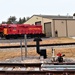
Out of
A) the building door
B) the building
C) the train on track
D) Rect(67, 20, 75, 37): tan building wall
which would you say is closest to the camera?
the train on track

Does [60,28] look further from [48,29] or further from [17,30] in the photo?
[17,30]

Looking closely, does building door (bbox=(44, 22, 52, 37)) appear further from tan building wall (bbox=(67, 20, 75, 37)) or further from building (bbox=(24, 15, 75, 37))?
tan building wall (bbox=(67, 20, 75, 37))

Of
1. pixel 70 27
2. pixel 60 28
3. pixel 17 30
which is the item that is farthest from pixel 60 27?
pixel 17 30

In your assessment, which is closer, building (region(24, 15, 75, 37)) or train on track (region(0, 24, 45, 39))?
train on track (region(0, 24, 45, 39))

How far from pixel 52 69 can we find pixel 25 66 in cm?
212

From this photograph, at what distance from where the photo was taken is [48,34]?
2315 inches

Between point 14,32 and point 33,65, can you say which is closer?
point 33,65

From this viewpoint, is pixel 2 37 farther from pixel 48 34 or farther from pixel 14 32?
pixel 48 34

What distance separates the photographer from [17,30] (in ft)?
161

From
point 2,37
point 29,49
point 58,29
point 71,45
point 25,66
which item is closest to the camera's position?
point 25,66

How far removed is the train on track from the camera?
47.5 m

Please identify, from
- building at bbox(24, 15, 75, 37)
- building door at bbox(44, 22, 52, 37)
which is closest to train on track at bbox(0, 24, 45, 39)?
building at bbox(24, 15, 75, 37)

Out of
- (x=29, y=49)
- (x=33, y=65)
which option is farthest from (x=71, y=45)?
(x=33, y=65)

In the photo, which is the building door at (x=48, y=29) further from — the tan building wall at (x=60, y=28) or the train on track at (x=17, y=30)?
the train on track at (x=17, y=30)
